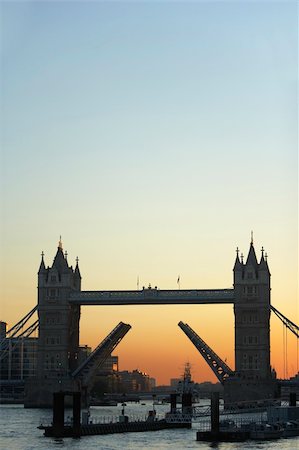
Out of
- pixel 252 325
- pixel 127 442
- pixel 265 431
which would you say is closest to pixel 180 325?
pixel 252 325

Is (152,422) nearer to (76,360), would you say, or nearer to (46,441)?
(46,441)

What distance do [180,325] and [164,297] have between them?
490cm

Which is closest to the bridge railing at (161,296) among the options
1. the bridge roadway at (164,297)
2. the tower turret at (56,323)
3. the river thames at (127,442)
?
the bridge roadway at (164,297)

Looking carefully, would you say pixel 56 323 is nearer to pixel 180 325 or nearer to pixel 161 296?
pixel 161 296

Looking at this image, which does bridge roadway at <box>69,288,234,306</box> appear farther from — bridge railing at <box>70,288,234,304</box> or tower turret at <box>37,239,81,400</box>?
tower turret at <box>37,239,81,400</box>

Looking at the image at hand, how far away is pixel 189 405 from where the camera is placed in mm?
108312

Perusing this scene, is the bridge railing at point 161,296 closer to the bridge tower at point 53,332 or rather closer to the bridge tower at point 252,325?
the bridge tower at point 252,325

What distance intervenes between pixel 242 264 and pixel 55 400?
57811mm

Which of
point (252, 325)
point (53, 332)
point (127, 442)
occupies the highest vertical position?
point (252, 325)

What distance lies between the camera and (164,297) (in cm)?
13775

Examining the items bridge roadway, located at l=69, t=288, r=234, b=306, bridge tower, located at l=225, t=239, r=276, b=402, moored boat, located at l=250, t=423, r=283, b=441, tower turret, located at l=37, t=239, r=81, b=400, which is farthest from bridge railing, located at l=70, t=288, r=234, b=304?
moored boat, located at l=250, t=423, r=283, b=441

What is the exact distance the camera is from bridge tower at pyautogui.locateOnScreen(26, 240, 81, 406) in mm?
139750

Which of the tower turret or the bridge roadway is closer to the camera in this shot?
the bridge roadway

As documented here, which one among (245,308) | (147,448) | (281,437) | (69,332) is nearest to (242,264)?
(245,308)
